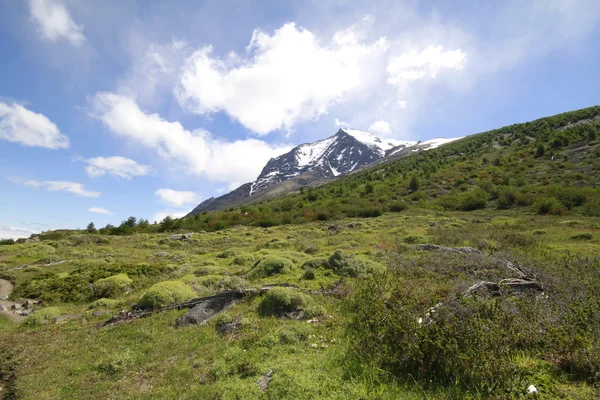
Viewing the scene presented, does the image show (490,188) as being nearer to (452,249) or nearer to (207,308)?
(452,249)

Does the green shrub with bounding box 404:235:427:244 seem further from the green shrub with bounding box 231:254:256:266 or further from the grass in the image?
the green shrub with bounding box 231:254:256:266

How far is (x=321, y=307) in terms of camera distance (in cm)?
1005

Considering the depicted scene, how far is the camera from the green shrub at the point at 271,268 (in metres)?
15.3

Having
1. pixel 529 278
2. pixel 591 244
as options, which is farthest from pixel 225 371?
pixel 591 244

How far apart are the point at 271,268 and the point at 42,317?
9.84m

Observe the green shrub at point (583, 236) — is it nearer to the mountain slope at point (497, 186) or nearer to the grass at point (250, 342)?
the grass at point (250, 342)

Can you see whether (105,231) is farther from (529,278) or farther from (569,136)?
(569,136)

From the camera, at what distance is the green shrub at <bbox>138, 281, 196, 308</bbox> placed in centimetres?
1177

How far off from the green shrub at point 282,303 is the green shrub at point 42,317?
9011 millimetres

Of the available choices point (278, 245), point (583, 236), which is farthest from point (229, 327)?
point (583, 236)

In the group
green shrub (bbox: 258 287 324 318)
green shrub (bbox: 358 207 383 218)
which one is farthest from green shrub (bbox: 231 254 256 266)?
green shrub (bbox: 358 207 383 218)

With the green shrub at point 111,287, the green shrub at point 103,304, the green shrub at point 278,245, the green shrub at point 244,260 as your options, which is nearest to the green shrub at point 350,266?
the green shrub at point 244,260

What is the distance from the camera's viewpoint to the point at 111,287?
1500cm

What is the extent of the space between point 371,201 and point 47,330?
49.8 meters
